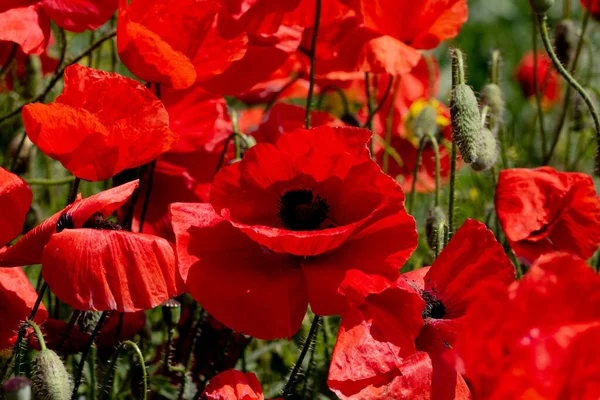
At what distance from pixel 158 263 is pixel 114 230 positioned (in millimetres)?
70

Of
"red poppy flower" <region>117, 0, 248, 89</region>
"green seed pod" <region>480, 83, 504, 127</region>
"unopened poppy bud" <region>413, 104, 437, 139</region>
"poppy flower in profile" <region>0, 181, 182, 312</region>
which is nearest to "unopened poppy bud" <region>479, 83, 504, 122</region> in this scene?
"green seed pod" <region>480, 83, 504, 127</region>

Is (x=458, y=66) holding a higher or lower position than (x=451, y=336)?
higher

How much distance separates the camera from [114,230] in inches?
49.0

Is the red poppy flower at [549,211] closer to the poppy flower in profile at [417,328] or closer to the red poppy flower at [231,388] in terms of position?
the poppy flower in profile at [417,328]

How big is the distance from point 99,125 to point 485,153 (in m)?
0.58

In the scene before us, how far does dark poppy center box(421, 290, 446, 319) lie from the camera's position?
1283mm

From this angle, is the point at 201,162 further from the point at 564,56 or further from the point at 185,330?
the point at 564,56

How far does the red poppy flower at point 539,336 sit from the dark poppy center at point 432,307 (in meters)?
0.35

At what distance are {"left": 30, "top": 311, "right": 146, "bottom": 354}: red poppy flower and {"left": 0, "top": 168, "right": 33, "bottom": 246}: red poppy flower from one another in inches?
8.8

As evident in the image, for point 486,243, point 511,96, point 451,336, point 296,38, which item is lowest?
point 511,96

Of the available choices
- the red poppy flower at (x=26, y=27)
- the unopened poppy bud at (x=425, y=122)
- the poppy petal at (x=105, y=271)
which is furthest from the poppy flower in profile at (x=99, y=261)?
the unopened poppy bud at (x=425, y=122)

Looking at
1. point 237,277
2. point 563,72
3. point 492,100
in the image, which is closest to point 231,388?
point 237,277

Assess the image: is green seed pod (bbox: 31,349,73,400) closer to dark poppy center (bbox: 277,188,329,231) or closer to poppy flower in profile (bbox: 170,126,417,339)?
poppy flower in profile (bbox: 170,126,417,339)

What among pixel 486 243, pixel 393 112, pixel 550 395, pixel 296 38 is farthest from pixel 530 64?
pixel 550 395
